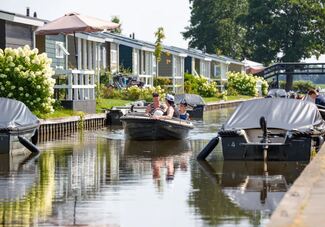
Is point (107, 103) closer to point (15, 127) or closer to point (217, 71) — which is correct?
point (15, 127)

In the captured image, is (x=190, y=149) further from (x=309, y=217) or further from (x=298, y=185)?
(x=309, y=217)

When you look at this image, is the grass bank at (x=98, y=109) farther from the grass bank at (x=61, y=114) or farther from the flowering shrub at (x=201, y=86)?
the flowering shrub at (x=201, y=86)

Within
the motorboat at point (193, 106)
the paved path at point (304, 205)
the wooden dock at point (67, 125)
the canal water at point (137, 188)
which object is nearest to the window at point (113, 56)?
the motorboat at point (193, 106)

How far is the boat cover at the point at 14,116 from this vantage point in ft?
82.7

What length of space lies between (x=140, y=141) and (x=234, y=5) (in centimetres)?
9877

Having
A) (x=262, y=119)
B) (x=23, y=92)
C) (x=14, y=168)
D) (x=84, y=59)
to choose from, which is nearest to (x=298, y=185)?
(x=262, y=119)

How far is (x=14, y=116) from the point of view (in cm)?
2588

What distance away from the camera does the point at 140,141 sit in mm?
31750

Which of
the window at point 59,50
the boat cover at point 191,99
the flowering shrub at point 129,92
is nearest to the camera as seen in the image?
the window at point 59,50

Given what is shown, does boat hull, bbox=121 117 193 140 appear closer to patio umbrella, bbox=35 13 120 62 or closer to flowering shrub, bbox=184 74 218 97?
patio umbrella, bbox=35 13 120 62

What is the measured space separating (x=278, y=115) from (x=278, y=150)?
1536mm

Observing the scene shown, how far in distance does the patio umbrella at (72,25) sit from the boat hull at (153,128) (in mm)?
9685

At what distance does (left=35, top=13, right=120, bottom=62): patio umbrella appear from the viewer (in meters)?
40.4

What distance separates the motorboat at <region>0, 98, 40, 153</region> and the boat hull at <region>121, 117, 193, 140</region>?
15.7 ft
